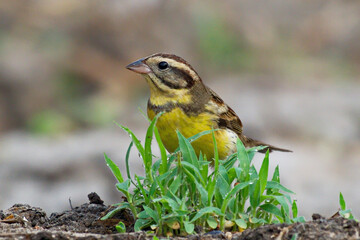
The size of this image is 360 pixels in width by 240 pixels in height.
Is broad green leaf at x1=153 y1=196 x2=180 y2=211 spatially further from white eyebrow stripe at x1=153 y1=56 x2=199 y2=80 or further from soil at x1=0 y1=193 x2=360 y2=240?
white eyebrow stripe at x1=153 y1=56 x2=199 y2=80

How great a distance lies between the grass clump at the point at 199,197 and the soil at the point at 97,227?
15 cm

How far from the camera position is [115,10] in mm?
14992

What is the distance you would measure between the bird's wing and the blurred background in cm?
239

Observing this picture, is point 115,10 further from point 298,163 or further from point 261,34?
point 298,163

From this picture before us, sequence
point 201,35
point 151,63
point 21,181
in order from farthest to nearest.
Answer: point 201,35, point 21,181, point 151,63

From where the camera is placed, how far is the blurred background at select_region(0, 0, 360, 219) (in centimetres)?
1045

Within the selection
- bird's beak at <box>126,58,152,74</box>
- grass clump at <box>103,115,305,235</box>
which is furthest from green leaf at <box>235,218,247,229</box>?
bird's beak at <box>126,58,152,74</box>

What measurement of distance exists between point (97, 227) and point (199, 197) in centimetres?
82

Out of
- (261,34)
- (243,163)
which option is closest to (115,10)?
(261,34)

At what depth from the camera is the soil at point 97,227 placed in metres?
4.47

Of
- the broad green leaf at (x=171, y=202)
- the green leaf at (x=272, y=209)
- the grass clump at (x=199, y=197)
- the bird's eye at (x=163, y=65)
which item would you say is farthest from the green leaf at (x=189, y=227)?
the bird's eye at (x=163, y=65)

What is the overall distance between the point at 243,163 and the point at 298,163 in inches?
241

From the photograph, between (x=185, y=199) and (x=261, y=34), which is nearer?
(x=185, y=199)

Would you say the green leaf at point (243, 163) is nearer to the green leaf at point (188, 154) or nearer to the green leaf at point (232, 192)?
the green leaf at point (232, 192)
